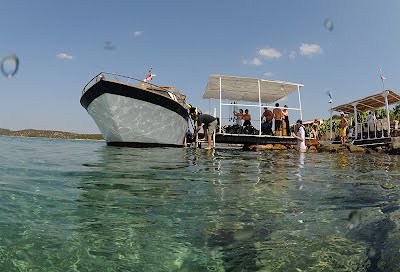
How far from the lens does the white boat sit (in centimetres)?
1320

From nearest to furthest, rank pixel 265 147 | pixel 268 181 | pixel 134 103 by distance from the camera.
Result: pixel 268 181 → pixel 134 103 → pixel 265 147

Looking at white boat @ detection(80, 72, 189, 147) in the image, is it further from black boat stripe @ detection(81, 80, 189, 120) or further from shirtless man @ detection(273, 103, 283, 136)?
shirtless man @ detection(273, 103, 283, 136)

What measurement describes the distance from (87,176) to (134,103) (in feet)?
29.4

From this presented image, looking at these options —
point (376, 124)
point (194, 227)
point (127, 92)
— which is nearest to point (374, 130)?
point (376, 124)

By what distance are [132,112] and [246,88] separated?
21.5ft

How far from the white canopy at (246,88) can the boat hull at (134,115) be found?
2.54 m

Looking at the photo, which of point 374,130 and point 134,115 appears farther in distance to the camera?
point 374,130

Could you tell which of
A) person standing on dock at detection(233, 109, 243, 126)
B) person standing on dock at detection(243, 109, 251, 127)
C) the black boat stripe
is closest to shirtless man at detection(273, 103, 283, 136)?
person standing on dock at detection(243, 109, 251, 127)

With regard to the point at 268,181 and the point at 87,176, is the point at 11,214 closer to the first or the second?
the point at 87,176

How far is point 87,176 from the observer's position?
4.69 metres

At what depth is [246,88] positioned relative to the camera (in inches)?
669

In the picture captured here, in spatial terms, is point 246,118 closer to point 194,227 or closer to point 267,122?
point 267,122

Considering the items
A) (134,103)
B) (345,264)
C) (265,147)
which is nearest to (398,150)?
(265,147)

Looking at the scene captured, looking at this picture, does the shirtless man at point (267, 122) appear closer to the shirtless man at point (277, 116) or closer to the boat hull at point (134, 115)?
the shirtless man at point (277, 116)
